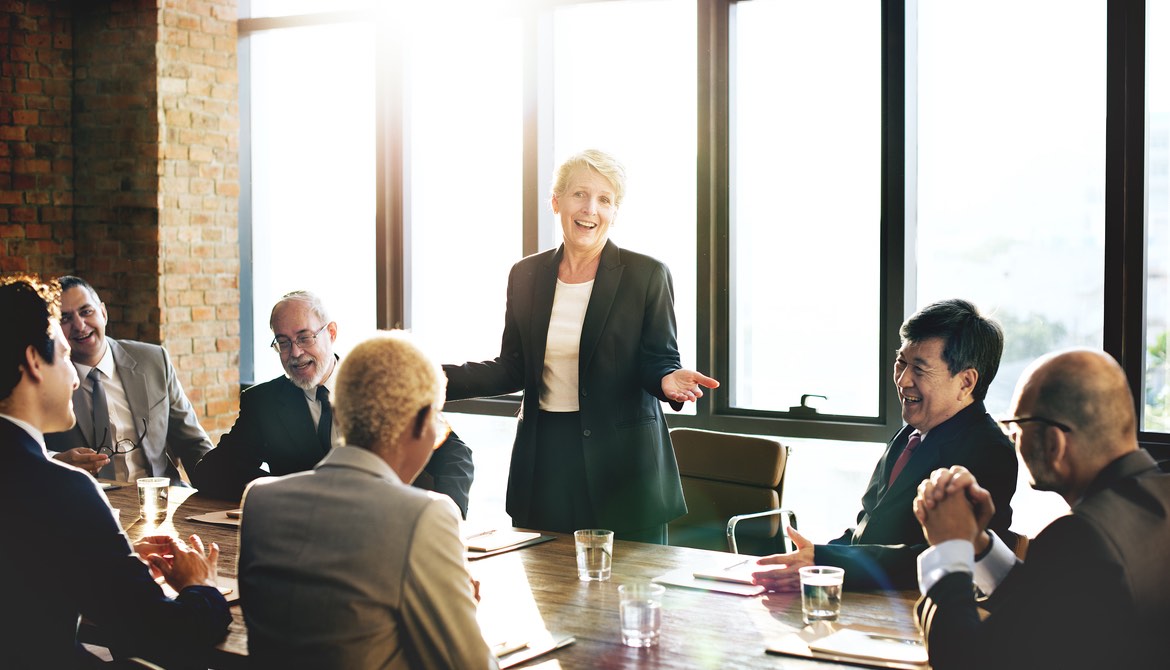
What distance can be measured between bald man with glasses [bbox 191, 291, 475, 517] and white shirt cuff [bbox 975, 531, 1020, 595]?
2105 millimetres

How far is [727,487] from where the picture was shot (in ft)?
12.7

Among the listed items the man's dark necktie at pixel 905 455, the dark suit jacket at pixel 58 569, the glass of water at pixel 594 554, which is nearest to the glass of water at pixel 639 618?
the glass of water at pixel 594 554

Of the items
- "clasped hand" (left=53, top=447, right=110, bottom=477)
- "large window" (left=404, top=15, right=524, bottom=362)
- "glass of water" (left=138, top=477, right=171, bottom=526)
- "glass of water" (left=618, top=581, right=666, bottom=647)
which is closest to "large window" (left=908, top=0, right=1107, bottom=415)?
"large window" (left=404, top=15, right=524, bottom=362)

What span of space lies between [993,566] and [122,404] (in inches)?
133

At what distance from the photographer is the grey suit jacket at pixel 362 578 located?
161 centimetres

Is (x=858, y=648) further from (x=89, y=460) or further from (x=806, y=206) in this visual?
(x=806, y=206)

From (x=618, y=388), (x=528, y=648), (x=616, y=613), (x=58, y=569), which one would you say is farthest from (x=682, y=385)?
(x=58, y=569)

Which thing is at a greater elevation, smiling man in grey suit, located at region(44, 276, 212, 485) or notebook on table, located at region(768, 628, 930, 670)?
smiling man in grey suit, located at region(44, 276, 212, 485)

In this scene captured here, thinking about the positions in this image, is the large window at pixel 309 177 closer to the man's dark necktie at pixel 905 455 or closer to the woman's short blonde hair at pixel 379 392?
the man's dark necktie at pixel 905 455

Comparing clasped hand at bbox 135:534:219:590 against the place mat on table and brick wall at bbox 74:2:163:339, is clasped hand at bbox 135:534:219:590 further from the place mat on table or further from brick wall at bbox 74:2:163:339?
brick wall at bbox 74:2:163:339

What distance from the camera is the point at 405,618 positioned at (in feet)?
5.33

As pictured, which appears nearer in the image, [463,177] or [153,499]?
[153,499]

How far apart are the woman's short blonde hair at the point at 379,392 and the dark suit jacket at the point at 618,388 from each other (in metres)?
1.64

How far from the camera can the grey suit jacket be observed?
63.5 inches
